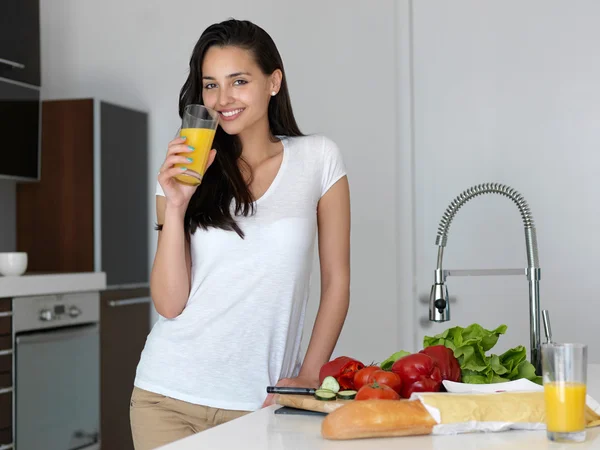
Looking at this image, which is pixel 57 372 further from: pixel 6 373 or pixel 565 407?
pixel 565 407

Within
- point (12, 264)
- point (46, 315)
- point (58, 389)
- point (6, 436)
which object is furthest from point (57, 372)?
point (12, 264)

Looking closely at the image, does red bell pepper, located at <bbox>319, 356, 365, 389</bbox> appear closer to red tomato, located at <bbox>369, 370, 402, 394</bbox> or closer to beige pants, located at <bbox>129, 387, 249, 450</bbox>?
red tomato, located at <bbox>369, 370, 402, 394</bbox>

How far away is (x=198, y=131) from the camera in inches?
65.2

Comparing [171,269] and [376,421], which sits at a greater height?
[171,269]

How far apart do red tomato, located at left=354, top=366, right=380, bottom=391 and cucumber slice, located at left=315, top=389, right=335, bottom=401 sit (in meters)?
0.06

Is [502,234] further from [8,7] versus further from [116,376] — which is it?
[8,7]

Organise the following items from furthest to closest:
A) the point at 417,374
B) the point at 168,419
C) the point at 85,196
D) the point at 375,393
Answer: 1. the point at 85,196
2. the point at 168,419
3. the point at 417,374
4. the point at 375,393

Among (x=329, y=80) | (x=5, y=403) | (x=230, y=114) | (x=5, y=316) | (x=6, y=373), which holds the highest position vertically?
(x=329, y=80)

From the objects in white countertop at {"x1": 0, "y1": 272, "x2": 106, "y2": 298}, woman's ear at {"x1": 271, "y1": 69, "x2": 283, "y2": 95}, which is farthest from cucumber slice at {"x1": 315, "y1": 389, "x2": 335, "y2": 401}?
white countertop at {"x1": 0, "y1": 272, "x2": 106, "y2": 298}

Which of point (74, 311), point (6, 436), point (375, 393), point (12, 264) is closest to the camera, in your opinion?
point (375, 393)

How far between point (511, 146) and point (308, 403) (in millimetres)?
2382

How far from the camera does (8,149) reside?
3682 mm

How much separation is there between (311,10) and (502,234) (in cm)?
136

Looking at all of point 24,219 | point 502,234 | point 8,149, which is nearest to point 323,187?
point 502,234
